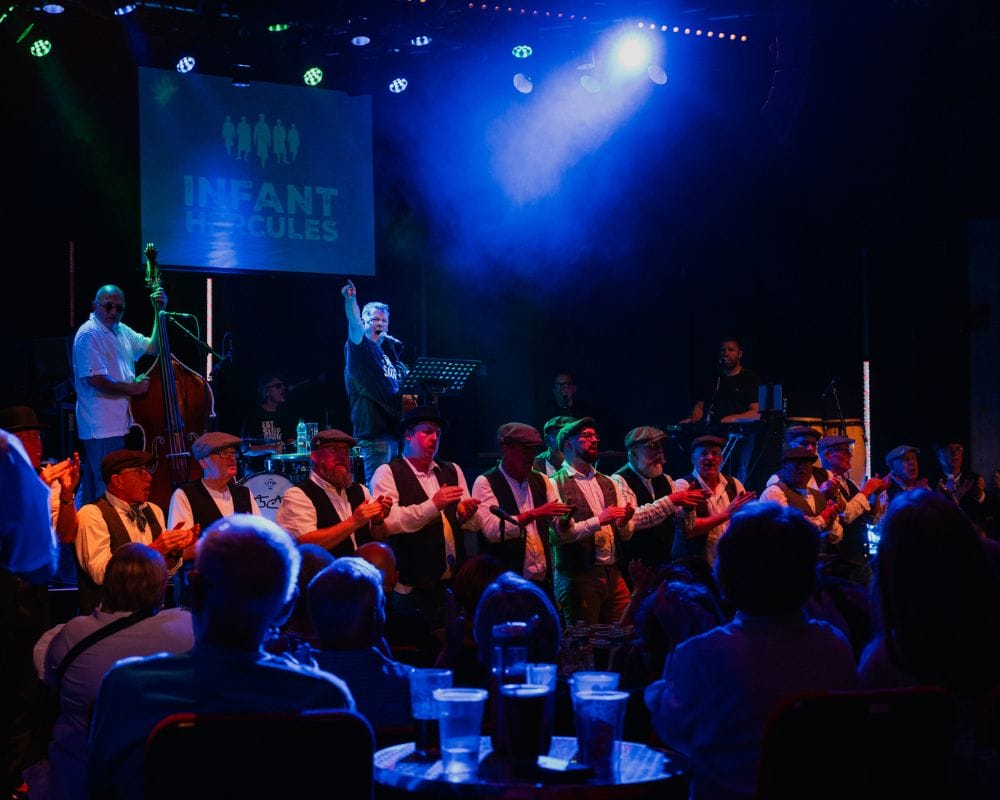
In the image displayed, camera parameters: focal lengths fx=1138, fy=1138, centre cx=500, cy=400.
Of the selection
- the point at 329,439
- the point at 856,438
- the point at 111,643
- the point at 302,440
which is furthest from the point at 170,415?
the point at 856,438

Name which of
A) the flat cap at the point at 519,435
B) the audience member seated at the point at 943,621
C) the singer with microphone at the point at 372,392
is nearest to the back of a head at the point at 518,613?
the audience member seated at the point at 943,621

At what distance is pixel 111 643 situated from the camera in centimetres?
350

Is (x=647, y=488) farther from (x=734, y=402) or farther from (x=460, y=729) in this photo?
(x=460, y=729)

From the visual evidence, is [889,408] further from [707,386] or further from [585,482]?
[585,482]

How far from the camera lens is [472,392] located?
38.1ft

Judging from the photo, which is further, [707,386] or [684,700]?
[707,386]

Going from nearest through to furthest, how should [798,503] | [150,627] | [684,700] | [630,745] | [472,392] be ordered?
[684,700], [630,745], [150,627], [798,503], [472,392]

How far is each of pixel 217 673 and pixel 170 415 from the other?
529cm

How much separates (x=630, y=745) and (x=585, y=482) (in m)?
4.36

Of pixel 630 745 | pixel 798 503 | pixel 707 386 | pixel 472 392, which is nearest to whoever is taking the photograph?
pixel 630 745

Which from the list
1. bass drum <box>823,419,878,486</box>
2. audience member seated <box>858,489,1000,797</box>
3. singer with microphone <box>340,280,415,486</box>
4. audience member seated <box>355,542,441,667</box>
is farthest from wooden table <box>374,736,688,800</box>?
bass drum <box>823,419,878,486</box>

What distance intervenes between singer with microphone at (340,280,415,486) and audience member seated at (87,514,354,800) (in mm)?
6874

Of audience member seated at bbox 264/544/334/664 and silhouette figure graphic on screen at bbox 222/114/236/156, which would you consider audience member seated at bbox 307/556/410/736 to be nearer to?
audience member seated at bbox 264/544/334/664

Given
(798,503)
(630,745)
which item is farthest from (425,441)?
(630,745)
